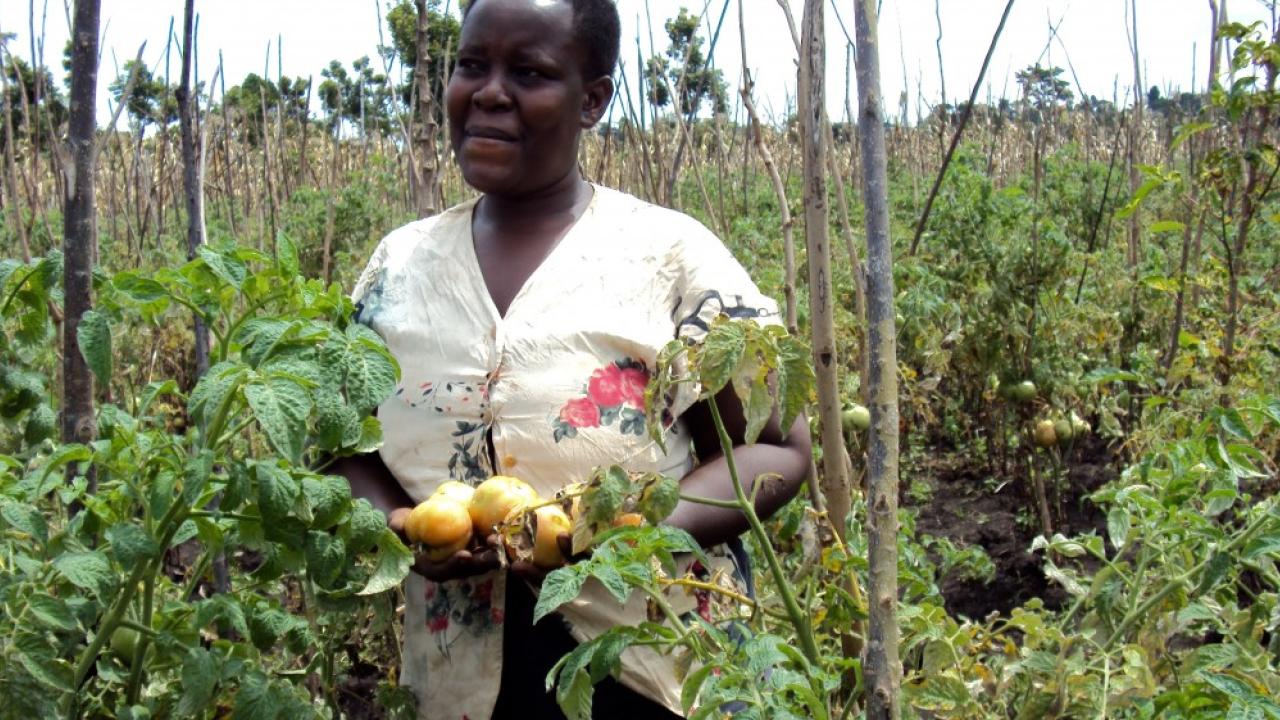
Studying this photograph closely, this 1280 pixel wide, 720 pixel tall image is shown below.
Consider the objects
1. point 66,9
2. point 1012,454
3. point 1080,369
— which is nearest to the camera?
point 66,9

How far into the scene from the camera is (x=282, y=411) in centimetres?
100

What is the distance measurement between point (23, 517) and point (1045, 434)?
301cm

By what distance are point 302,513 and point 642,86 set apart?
11.3 feet

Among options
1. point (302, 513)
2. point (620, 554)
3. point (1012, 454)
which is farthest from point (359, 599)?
point (1012, 454)

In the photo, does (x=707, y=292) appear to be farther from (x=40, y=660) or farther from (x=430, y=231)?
(x=40, y=660)

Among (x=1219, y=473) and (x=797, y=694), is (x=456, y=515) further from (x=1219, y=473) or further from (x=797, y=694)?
(x=1219, y=473)

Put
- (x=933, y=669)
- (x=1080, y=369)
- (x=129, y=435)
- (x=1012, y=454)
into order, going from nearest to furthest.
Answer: (x=129, y=435) < (x=933, y=669) < (x=1080, y=369) < (x=1012, y=454)

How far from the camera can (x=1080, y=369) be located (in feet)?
11.8

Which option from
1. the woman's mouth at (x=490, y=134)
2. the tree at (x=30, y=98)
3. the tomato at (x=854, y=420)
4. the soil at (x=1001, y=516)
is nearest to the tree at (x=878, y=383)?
the woman's mouth at (x=490, y=134)

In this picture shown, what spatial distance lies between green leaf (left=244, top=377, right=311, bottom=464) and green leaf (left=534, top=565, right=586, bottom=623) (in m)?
0.24

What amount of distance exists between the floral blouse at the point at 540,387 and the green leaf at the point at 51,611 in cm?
44

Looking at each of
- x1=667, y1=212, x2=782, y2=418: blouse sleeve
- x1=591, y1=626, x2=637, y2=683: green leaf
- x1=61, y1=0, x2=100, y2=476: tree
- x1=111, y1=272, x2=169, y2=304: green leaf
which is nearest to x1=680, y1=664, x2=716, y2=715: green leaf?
x1=591, y1=626, x2=637, y2=683: green leaf

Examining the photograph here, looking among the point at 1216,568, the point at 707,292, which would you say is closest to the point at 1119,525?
the point at 1216,568

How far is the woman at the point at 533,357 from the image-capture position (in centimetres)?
Answer: 143
